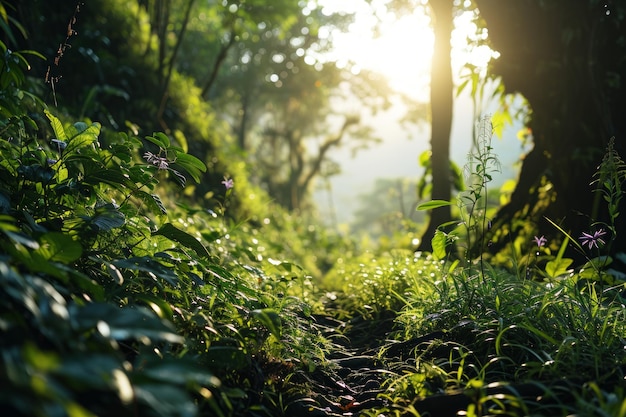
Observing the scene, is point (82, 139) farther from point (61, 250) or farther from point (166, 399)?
point (166, 399)

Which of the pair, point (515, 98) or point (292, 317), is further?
point (515, 98)

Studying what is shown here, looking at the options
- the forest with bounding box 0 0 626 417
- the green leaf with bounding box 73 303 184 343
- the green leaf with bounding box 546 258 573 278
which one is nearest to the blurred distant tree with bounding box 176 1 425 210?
the forest with bounding box 0 0 626 417

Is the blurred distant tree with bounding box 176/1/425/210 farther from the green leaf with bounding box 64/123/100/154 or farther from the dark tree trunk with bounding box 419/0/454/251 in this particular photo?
the green leaf with bounding box 64/123/100/154

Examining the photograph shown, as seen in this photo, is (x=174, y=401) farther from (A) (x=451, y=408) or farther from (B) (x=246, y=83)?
(B) (x=246, y=83)

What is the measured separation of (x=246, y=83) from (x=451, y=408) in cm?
2593

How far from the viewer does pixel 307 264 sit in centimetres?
838

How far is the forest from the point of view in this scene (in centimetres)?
151

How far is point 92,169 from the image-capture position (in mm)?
2434

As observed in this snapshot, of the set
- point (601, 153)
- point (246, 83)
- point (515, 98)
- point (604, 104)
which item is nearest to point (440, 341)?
point (601, 153)

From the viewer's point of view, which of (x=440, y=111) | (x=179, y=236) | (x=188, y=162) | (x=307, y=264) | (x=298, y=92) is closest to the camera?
(x=179, y=236)

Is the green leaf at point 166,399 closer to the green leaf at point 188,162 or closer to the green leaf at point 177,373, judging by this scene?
the green leaf at point 177,373

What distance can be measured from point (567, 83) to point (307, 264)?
4818 millimetres

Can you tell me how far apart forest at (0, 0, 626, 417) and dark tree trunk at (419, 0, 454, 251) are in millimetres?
23

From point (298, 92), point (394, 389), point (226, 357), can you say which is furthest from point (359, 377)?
point (298, 92)
